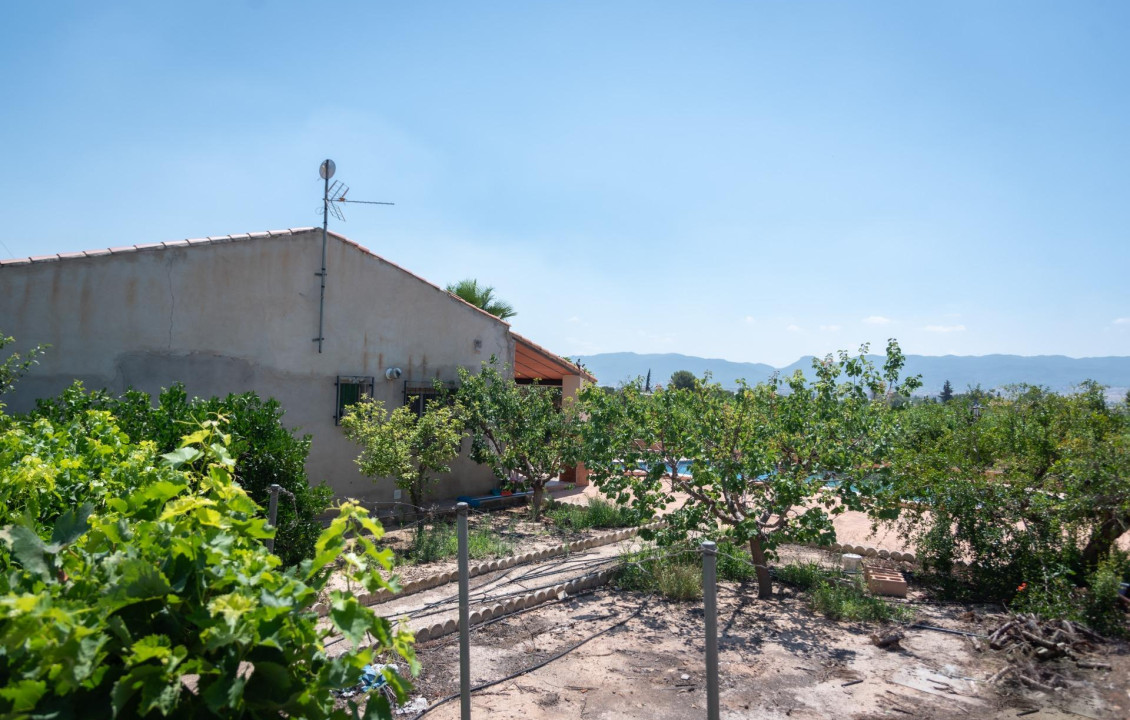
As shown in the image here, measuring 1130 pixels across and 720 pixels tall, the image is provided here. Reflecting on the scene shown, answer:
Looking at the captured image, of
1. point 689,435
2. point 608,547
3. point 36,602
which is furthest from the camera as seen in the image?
point 608,547

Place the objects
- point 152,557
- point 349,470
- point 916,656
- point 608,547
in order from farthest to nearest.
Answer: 1. point 349,470
2. point 608,547
3. point 916,656
4. point 152,557

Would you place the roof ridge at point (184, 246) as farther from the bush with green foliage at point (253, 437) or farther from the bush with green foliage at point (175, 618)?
the bush with green foliage at point (175, 618)

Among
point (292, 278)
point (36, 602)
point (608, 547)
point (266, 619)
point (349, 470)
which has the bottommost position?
point (608, 547)

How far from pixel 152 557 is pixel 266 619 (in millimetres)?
432

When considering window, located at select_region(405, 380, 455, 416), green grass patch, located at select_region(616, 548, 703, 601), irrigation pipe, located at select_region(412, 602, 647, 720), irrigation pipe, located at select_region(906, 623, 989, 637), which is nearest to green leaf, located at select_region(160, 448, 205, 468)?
irrigation pipe, located at select_region(412, 602, 647, 720)

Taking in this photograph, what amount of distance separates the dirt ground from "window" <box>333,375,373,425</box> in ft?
19.5

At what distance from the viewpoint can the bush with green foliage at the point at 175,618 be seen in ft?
4.79

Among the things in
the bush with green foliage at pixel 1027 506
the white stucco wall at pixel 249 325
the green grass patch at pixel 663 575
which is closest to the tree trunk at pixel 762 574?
the green grass patch at pixel 663 575

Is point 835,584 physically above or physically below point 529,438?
below

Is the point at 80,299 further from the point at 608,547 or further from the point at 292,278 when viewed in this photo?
the point at 608,547

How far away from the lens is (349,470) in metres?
12.0

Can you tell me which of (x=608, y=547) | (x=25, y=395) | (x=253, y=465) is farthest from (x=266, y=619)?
(x=608, y=547)

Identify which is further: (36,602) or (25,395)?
(25,395)

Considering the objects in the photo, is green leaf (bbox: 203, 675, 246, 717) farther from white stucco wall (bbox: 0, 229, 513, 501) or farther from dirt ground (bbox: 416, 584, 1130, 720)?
white stucco wall (bbox: 0, 229, 513, 501)
